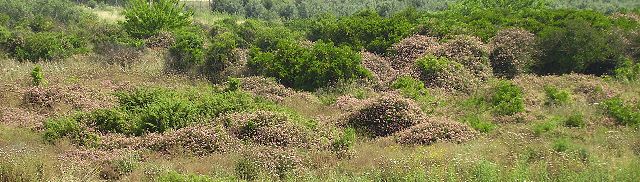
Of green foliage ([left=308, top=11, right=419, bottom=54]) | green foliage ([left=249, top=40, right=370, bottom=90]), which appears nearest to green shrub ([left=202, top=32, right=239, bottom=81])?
green foliage ([left=249, top=40, right=370, bottom=90])

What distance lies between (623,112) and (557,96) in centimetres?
223

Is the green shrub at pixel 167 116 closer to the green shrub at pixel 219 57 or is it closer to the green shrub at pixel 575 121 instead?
the green shrub at pixel 219 57

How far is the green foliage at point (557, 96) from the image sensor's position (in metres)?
13.3

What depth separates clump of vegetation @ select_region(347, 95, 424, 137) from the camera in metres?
11.1

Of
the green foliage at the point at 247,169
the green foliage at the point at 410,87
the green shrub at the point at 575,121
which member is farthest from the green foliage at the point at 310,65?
the green foliage at the point at 247,169

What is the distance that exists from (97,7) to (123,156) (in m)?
42.4

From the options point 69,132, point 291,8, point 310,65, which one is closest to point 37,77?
point 69,132

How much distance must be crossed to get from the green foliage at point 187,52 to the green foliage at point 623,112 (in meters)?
10.9

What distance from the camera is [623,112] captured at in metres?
11.3

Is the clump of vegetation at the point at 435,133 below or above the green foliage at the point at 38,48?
above

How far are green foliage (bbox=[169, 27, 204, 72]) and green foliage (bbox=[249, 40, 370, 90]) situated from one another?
1870 millimetres

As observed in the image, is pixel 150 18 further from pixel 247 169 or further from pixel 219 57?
pixel 247 169

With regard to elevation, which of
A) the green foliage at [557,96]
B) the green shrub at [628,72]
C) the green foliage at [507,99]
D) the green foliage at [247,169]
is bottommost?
the green shrub at [628,72]

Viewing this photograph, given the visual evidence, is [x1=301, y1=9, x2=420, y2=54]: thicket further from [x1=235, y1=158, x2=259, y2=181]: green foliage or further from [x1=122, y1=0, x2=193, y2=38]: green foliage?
[x1=235, y1=158, x2=259, y2=181]: green foliage
